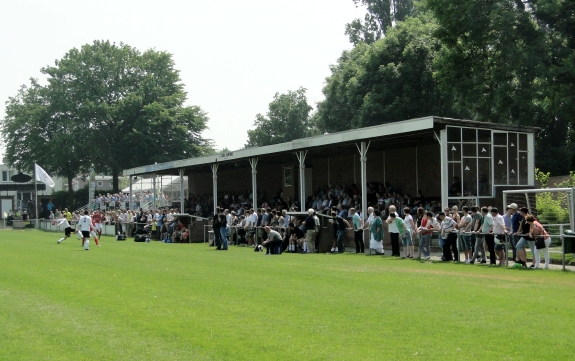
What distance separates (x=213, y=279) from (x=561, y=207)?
13971mm

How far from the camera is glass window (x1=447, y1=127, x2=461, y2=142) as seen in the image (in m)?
27.8

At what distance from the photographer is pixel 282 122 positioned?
326ft

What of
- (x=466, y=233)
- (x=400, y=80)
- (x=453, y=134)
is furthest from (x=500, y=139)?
(x=400, y=80)

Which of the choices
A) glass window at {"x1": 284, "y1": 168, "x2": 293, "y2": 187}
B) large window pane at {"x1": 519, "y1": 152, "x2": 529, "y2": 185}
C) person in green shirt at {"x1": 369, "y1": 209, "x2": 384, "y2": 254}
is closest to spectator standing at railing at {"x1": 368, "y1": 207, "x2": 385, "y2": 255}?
person in green shirt at {"x1": 369, "y1": 209, "x2": 384, "y2": 254}

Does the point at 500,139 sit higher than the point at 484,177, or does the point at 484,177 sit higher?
the point at 500,139

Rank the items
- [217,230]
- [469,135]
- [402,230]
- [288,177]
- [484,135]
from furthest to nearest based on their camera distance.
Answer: [288,177] → [217,230] → [484,135] → [469,135] → [402,230]

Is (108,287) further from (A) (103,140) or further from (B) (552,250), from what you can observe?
(A) (103,140)

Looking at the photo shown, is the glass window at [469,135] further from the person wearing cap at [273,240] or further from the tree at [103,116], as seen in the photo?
the tree at [103,116]

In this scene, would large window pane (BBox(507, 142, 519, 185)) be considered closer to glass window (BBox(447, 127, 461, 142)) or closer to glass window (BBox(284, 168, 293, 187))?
glass window (BBox(447, 127, 461, 142))

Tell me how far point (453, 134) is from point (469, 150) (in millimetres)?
1080

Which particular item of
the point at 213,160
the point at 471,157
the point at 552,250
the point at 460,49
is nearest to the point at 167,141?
the point at 213,160

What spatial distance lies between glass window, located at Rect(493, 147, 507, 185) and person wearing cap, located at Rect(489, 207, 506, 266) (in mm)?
9122

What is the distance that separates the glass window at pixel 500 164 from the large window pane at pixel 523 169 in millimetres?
849

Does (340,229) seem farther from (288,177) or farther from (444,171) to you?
(288,177)
